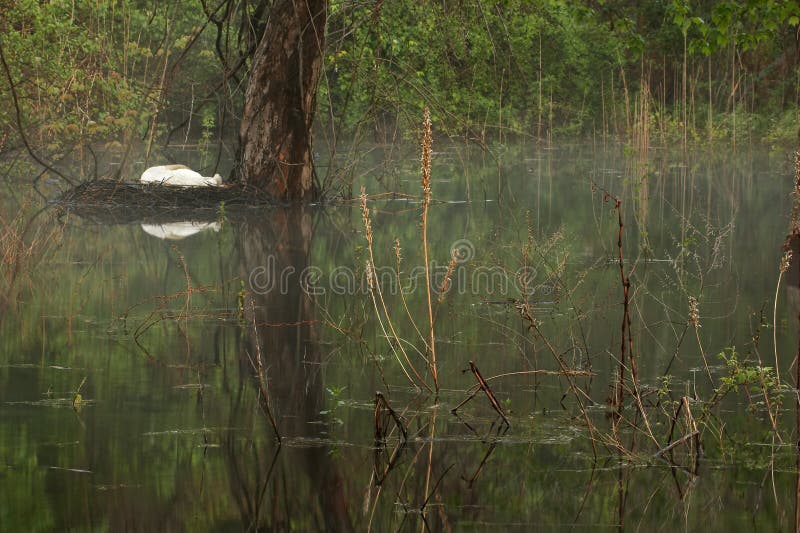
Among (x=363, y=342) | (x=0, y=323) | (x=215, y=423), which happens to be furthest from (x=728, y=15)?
(x=215, y=423)

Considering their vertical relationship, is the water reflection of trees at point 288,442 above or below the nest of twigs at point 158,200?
below

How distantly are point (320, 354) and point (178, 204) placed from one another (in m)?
9.43

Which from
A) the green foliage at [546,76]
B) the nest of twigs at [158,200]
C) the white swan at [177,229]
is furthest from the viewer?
the green foliage at [546,76]

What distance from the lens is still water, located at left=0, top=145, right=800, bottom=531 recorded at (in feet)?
17.0

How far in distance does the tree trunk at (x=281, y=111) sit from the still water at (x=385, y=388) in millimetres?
2891

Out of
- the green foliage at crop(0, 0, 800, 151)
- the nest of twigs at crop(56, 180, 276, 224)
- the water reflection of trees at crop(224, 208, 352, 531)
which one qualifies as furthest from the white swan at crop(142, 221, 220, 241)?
the green foliage at crop(0, 0, 800, 151)

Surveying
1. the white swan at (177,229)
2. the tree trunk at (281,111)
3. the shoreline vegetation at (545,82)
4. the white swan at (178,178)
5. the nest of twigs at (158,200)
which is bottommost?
the white swan at (177,229)

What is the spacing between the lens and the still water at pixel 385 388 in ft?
17.0

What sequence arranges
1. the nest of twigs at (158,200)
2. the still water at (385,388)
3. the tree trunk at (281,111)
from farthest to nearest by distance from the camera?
the nest of twigs at (158,200) < the tree trunk at (281,111) < the still water at (385,388)

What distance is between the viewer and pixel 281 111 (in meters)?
17.0

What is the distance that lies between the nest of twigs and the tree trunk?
0.35 meters

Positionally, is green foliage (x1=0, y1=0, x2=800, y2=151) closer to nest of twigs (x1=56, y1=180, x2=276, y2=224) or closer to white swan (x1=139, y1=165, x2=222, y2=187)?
white swan (x1=139, y1=165, x2=222, y2=187)

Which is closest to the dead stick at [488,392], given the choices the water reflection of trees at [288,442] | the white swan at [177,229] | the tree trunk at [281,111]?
the water reflection of trees at [288,442]

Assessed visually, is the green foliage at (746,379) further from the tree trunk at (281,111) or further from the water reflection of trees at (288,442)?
the tree trunk at (281,111)
